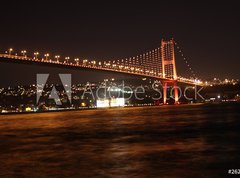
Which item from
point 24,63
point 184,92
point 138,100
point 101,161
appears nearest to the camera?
point 101,161

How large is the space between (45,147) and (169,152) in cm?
369

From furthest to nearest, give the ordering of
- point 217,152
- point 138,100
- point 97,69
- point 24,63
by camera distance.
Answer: point 138,100, point 97,69, point 24,63, point 217,152

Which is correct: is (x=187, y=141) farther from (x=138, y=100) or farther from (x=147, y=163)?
(x=138, y=100)

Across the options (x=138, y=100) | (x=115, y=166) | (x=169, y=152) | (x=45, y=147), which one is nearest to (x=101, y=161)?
(x=115, y=166)

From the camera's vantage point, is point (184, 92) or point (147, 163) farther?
point (184, 92)

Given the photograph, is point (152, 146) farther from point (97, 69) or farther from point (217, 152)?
point (97, 69)

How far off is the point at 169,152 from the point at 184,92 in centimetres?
6957

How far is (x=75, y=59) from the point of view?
170 feet

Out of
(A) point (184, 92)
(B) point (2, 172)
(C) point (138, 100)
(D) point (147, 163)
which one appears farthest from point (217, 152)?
(C) point (138, 100)

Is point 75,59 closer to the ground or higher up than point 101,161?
higher up

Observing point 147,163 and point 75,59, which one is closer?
point 147,163

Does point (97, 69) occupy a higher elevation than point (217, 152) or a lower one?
higher

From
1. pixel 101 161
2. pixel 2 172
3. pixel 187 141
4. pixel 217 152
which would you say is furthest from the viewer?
pixel 187 141

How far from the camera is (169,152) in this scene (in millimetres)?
10133
